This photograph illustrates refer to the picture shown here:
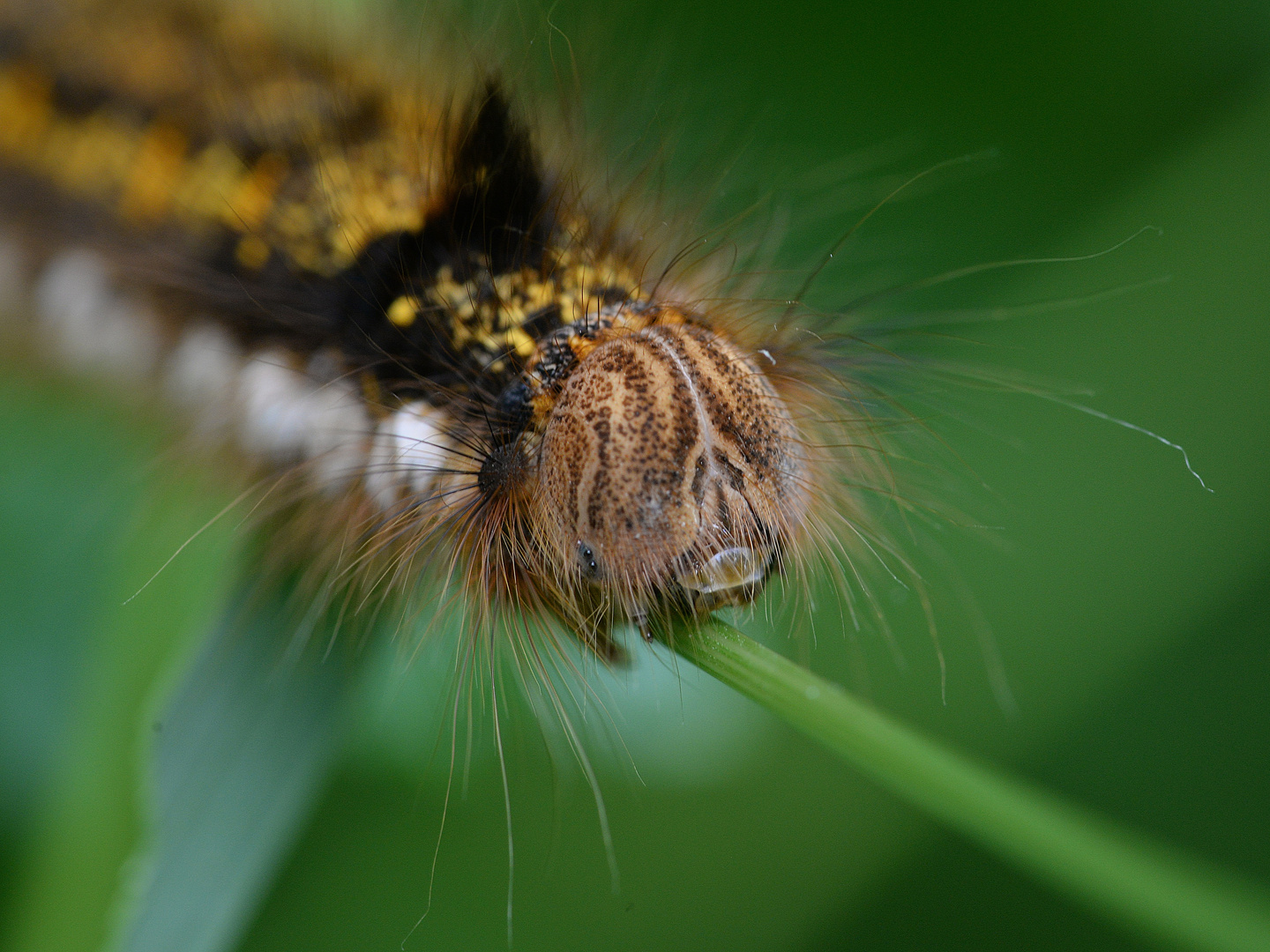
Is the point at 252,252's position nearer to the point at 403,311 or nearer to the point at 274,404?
the point at 274,404

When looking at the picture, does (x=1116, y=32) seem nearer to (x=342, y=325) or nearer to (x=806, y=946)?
(x=342, y=325)

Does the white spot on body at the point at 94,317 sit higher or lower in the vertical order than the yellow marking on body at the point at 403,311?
lower

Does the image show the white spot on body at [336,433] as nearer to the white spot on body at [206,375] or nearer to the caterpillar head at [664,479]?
the white spot on body at [206,375]

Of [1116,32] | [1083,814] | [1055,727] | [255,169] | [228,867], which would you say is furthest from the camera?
[1116,32]

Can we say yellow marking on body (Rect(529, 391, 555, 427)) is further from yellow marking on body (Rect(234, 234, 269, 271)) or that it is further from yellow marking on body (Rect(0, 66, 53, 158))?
yellow marking on body (Rect(0, 66, 53, 158))

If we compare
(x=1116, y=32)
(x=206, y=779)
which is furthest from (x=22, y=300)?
(x=1116, y=32)

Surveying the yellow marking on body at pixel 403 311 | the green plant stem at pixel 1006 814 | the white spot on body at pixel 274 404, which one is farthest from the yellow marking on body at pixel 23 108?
the green plant stem at pixel 1006 814
